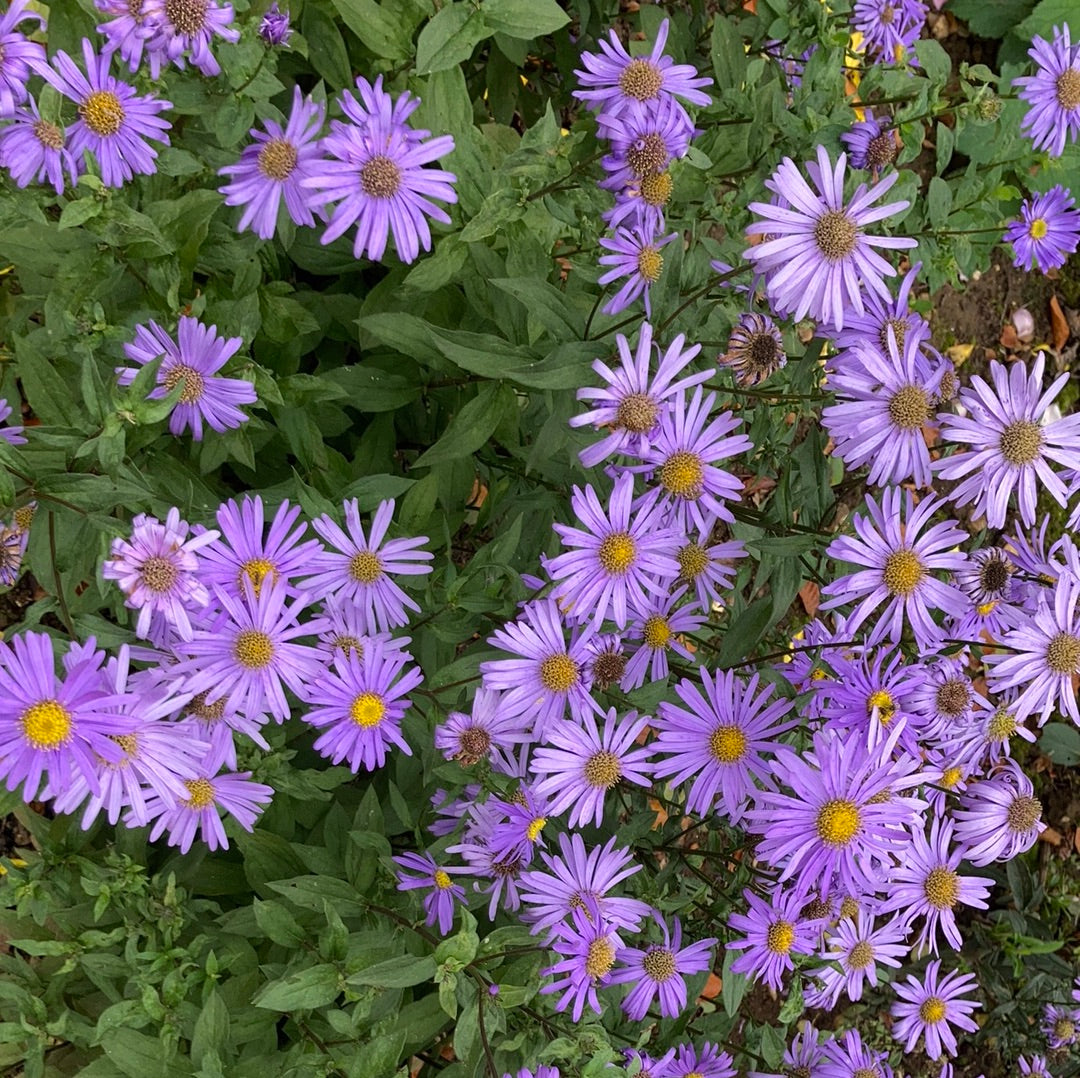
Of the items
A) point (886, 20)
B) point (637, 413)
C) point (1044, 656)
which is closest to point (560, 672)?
point (637, 413)

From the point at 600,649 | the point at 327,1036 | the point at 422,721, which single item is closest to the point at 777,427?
the point at 600,649

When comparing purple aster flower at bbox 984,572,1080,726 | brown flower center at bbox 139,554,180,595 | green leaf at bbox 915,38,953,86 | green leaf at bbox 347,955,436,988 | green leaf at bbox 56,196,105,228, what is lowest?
green leaf at bbox 347,955,436,988

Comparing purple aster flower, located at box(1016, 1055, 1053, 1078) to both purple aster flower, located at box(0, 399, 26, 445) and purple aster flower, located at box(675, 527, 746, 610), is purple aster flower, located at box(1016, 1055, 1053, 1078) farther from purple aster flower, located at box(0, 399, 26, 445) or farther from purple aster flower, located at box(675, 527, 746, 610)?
purple aster flower, located at box(0, 399, 26, 445)

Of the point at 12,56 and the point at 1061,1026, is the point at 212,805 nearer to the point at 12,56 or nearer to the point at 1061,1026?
the point at 12,56

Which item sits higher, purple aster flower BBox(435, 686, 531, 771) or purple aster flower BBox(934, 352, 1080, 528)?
purple aster flower BBox(934, 352, 1080, 528)

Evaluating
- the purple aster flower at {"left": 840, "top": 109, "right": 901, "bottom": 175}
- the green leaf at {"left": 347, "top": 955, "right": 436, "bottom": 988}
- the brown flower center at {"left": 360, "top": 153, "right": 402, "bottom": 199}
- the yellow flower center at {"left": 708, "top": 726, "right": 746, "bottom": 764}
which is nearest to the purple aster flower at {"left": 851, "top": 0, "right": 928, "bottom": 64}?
the purple aster flower at {"left": 840, "top": 109, "right": 901, "bottom": 175}

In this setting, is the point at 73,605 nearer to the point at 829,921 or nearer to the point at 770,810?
the point at 770,810
